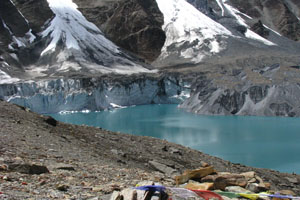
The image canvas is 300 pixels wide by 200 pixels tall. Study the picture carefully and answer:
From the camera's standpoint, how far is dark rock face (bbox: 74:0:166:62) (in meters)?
74.2

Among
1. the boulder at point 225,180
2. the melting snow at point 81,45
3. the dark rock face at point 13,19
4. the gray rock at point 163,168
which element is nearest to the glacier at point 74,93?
the melting snow at point 81,45

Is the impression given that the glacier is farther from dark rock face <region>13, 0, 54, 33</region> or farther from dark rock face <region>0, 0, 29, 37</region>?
dark rock face <region>13, 0, 54, 33</region>

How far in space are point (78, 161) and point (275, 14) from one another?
94.9m

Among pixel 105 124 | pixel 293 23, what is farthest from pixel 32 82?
pixel 293 23

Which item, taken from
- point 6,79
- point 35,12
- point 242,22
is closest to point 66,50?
point 6,79

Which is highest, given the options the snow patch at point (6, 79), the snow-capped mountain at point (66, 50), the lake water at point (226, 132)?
the snow-capped mountain at point (66, 50)

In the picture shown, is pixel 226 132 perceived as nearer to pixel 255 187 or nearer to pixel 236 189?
pixel 255 187

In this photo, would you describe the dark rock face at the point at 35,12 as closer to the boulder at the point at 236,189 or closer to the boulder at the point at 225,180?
the boulder at the point at 225,180

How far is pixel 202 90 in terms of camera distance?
41.1 meters

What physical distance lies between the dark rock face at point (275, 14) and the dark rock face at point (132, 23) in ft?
88.2

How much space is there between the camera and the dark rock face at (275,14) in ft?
294

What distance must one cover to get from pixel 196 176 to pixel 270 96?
3127 cm

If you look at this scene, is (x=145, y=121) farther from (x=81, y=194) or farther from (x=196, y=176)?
(x=81, y=194)

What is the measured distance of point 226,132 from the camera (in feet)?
86.6
